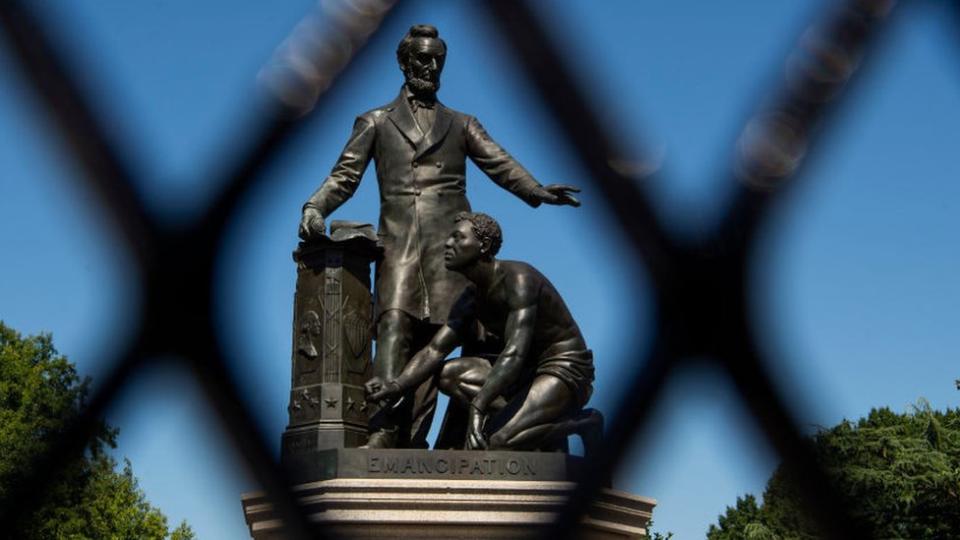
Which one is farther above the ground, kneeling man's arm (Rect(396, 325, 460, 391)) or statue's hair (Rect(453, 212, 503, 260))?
statue's hair (Rect(453, 212, 503, 260))

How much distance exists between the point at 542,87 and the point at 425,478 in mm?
6346

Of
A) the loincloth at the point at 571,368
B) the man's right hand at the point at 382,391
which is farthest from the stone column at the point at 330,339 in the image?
the loincloth at the point at 571,368

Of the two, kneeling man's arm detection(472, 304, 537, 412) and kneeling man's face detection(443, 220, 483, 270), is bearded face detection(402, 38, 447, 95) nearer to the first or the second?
kneeling man's face detection(443, 220, 483, 270)

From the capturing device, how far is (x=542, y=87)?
1041mm

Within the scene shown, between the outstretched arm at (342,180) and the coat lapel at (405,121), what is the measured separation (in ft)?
0.51

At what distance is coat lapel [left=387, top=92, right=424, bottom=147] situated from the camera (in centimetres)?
829

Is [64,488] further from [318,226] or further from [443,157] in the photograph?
[443,157]

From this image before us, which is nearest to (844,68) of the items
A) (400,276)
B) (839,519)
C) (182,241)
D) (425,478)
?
(839,519)

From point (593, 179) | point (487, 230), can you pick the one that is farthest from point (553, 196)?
point (593, 179)

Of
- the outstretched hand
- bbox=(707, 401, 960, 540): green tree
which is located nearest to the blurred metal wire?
bbox=(707, 401, 960, 540): green tree

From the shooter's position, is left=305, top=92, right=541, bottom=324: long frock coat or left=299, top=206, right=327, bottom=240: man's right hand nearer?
left=299, top=206, right=327, bottom=240: man's right hand

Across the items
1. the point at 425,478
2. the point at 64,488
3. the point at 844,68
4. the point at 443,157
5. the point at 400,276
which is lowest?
the point at 64,488

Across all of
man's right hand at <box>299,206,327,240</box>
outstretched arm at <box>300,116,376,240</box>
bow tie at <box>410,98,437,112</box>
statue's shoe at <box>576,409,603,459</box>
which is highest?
bow tie at <box>410,98,437,112</box>

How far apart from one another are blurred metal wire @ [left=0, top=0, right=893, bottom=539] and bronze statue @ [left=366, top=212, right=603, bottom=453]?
612 cm
